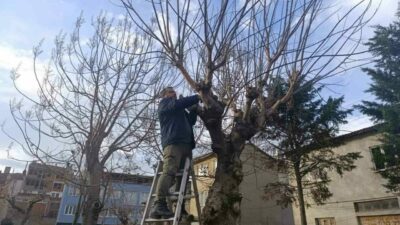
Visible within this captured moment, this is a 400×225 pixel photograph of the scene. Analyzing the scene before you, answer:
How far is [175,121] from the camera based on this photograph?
5039mm

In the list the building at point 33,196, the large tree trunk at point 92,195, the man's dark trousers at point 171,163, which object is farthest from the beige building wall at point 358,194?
the building at point 33,196

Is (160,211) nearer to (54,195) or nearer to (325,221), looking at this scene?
(325,221)

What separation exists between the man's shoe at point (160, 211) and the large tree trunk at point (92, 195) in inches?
300

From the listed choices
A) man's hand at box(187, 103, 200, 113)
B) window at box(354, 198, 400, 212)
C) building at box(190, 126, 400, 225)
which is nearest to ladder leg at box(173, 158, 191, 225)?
man's hand at box(187, 103, 200, 113)

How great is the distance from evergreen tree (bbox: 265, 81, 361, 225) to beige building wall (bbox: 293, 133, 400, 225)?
8.07 ft

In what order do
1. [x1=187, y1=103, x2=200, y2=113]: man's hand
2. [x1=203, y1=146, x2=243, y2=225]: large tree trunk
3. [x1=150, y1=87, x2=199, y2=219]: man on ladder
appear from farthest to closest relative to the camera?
1. [x1=187, y1=103, x2=200, y2=113]: man's hand
2. [x1=203, y1=146, x2=243, y2=225]: large tree trunk
3. [x1=150, y1=87, x2=199, y2=219]: man on ladder

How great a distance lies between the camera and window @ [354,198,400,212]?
15609mm

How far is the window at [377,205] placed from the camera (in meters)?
15.6

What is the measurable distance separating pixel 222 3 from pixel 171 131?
7.64 ft

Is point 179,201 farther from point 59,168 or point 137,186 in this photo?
point 137,186

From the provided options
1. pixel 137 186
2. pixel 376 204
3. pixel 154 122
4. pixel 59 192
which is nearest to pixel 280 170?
pixel 376 204

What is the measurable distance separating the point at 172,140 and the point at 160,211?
1053 mm

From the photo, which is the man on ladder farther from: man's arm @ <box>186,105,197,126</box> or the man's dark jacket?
man's arm @ <box>186,105,197,126</box>

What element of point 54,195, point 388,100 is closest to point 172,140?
point 388,100
